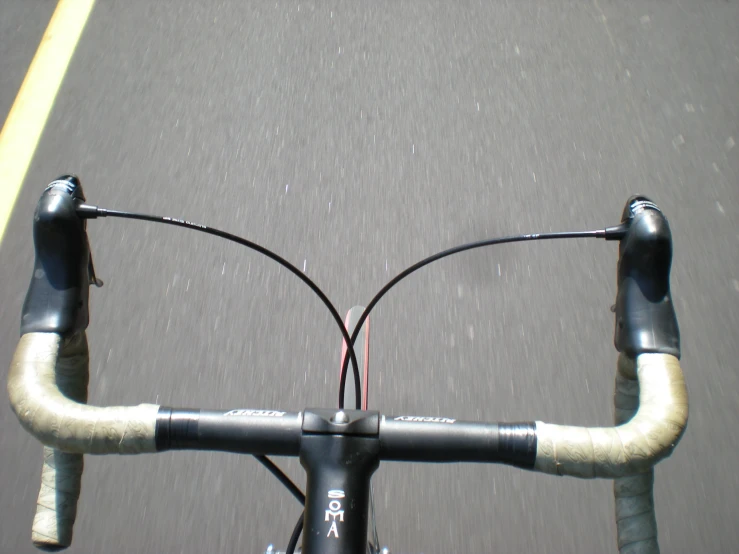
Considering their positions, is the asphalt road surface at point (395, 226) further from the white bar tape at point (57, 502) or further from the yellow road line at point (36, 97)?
the white bar tape at point (57, 502)

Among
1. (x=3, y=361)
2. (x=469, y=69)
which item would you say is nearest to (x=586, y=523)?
(x=3, y=361)

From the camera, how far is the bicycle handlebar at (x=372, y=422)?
1216 millimetres

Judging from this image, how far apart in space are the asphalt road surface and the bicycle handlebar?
1.39m

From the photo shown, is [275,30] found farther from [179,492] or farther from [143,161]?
[179,492]

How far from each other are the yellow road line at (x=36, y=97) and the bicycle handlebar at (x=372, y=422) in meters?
2.52

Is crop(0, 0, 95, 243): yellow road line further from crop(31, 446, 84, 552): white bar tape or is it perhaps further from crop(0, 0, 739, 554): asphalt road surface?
crop(31, 446, 84, 552): white bar tape

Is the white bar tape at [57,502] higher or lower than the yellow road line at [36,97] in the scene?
lower

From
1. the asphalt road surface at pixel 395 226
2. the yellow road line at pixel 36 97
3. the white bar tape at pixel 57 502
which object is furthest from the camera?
the yellow road line at pixel 36 97

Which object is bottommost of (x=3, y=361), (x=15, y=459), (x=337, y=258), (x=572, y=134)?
(x=15, y=459)

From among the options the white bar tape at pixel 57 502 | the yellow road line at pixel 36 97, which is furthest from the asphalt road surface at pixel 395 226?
the white bar tape at pixel 57 502

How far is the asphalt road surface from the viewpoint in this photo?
2748mm

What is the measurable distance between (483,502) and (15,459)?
1891 millimetres

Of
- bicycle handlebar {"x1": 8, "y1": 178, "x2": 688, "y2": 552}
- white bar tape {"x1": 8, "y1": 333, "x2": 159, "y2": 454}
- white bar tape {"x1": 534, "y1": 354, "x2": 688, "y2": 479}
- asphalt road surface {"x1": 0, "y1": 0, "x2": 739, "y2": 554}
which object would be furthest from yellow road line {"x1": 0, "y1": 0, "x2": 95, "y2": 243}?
white bar tape {"x1": 534, "y1": 354, "x2": 688, "y2": 479}

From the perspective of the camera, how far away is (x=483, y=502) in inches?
108
